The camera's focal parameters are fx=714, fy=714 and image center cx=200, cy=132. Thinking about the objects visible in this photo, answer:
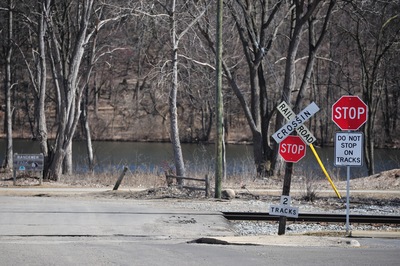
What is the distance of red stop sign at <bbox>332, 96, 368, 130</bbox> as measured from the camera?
15398mm

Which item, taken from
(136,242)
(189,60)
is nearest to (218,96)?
(136,242)

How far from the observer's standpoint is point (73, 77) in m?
29.4

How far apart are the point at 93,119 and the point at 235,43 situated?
86.4 ft

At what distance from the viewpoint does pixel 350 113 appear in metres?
15.4

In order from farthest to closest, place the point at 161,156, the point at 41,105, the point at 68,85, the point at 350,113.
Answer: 1. the point at 161,156
2. the point at 41,105
3. the point at 68,85
4. the point at 350,113

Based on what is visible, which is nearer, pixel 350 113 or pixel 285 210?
pixel 285 210

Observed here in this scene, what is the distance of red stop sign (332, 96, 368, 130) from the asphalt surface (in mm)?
2436

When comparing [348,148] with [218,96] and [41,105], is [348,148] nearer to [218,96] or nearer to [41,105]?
[218,96]

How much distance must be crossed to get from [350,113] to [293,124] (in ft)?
7.36

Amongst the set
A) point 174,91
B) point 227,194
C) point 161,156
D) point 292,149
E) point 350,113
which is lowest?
point 227,194

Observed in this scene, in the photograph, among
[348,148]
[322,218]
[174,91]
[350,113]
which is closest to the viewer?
[348,148]

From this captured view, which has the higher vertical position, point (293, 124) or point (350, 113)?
point (350, 113)

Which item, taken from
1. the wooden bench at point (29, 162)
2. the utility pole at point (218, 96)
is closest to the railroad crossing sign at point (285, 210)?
the utility pole at point (218, 96)

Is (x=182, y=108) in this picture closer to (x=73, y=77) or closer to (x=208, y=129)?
(x=208, y=129)
